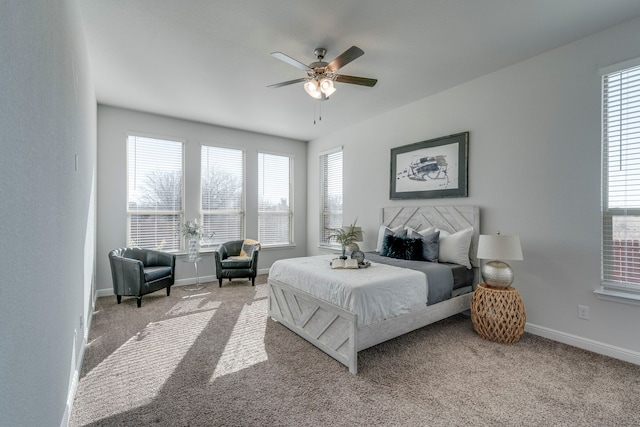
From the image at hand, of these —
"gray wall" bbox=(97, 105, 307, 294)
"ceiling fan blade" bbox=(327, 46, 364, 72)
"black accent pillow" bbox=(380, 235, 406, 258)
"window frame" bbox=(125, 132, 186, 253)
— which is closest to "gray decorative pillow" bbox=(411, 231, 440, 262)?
"black accent pillow" bbox=(380, 235, 406, 258)

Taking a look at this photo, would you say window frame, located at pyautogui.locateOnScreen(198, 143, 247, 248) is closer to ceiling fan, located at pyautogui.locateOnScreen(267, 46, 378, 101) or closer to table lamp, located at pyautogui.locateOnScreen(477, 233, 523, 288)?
ceiling fan, located at pyautogui.locateOnScreen(267, 46, 378, 101)

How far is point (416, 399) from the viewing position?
2031 millimetres

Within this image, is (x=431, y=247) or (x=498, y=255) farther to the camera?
(x=431, y=247)

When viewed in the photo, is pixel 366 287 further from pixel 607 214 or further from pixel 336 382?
pixel 607 214

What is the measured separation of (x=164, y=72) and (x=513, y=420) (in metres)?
4.56

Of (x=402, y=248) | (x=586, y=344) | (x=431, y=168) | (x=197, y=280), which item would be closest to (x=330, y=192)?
(x=431, y=168)

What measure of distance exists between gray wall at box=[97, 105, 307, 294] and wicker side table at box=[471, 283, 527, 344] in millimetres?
4239

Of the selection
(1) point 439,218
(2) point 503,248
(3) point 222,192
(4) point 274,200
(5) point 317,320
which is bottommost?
(5) point 317,320

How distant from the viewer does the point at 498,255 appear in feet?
9.30

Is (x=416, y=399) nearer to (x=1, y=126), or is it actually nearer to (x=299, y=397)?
(x=299, y=397)

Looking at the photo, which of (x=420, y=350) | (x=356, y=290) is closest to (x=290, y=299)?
(x=356, y=290)

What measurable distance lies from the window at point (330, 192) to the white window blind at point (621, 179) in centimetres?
385

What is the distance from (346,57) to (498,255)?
7.65 feet

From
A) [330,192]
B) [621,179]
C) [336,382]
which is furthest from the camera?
[330,192]
